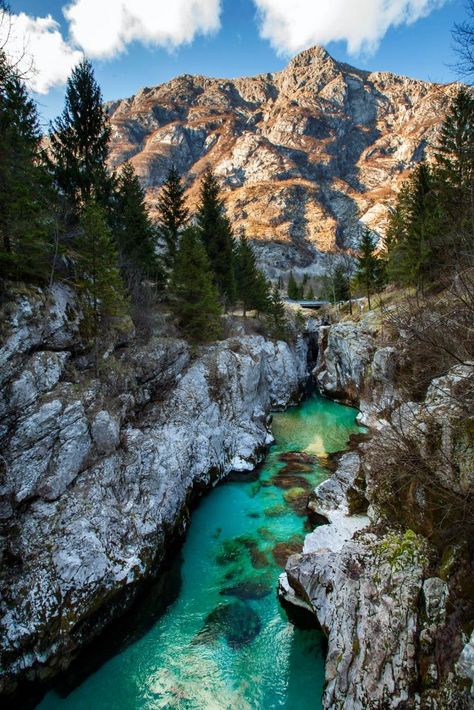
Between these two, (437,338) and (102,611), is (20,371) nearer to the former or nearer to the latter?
(102,611)

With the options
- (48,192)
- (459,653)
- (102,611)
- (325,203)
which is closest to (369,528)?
(459,653)

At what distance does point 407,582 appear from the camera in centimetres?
802

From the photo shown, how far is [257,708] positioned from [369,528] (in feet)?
19.0

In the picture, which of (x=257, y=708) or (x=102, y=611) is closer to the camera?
(x=257, y=708)

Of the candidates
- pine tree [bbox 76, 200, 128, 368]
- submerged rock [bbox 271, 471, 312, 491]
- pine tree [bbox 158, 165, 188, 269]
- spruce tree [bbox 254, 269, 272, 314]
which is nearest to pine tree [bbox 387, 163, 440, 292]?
spruce tree [bbox 254, 269, 272, 314]

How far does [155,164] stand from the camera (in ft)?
624

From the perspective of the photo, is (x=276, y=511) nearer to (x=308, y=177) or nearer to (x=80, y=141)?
(x=80, y=141)

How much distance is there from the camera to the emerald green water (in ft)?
32.5

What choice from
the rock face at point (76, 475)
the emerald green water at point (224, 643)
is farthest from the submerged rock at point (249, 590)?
the rock face at point (76, 475)

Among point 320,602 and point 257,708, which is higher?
point 320,602

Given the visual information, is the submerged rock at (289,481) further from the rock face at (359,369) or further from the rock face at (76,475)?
the rock face at (359,369)

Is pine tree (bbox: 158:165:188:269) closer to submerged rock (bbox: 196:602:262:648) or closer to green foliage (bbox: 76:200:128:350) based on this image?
green foliage (bbox: 76:200:128:350)

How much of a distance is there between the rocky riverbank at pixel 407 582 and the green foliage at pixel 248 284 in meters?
31.6

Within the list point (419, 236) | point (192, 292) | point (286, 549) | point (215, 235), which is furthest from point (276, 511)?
point (215, 235)
